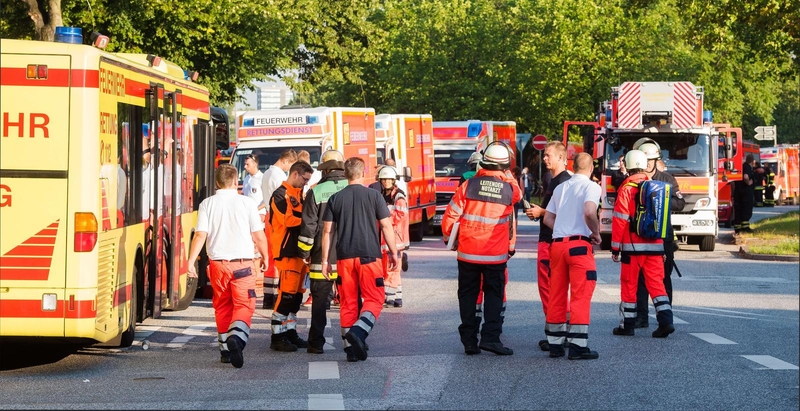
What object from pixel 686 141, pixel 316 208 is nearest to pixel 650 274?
pixel 316 208

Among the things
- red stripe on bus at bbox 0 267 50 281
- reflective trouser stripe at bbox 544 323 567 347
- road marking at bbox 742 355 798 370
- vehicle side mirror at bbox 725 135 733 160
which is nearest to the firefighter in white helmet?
reflective trouser stripe at bbox 544 323 567 347

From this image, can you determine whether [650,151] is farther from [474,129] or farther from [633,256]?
[474,129]

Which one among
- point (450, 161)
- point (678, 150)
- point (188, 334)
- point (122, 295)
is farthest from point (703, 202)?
point (122, 295)

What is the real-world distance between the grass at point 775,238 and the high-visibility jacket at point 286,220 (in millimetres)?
10720

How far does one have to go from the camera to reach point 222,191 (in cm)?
1153

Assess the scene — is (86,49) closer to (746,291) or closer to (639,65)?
(746,291)

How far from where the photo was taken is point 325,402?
9.20 meters

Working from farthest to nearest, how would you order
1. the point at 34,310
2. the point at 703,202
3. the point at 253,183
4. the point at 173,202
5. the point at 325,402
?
the point at 703,202, the point at 253,183, the point at 173,202, the point at 34,310, the point at 325,402

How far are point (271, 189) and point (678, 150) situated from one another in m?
11.5

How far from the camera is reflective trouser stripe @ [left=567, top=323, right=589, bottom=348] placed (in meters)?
11.5

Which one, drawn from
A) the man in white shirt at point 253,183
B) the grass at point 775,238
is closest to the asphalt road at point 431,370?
the man in white shirt at point 253,183

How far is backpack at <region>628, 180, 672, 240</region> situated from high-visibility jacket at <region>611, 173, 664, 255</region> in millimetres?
71

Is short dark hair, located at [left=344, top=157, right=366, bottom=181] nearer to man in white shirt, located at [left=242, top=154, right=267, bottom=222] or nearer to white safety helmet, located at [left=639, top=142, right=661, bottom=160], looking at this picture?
white safety helmet, located at [left=639, top=142, right=661, bottom=160]

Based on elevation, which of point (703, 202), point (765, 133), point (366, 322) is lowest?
point (366, 322)
